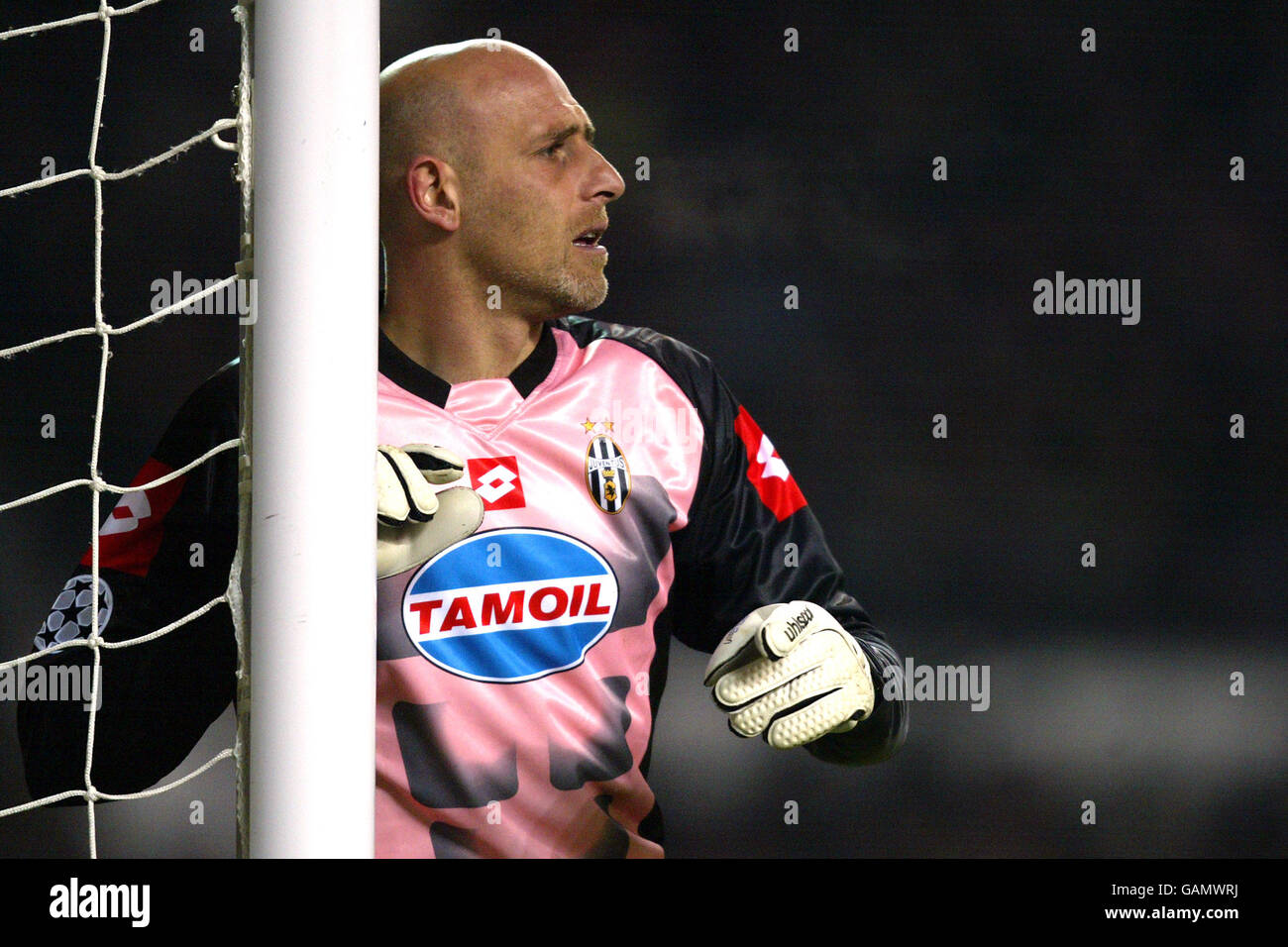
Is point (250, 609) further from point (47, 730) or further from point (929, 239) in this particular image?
point (929, 239)

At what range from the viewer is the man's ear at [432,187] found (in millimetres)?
1584

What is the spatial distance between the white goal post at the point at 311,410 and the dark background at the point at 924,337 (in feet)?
4.35

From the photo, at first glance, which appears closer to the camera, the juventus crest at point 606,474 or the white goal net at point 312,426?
the white goal net at point 312,426

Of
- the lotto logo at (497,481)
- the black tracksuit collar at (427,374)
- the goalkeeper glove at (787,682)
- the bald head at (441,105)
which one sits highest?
the bald head at (441,105)

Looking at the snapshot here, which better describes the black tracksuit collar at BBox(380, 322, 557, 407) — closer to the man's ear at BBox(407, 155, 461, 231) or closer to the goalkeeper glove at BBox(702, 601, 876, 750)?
the man's ear at BBox(407, 155, 461, 231)

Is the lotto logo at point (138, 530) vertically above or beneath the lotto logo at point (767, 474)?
beneath

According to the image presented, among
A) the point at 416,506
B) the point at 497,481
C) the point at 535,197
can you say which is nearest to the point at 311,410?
the point at 416,506

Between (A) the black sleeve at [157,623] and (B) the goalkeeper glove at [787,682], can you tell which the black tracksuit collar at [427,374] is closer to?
(A) the black sleeve at [157,623]

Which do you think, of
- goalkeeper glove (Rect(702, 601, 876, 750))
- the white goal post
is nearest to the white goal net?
the white goal post

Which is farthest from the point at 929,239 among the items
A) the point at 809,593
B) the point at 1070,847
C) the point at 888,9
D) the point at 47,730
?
the point at 47,730

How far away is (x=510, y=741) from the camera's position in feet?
5.08

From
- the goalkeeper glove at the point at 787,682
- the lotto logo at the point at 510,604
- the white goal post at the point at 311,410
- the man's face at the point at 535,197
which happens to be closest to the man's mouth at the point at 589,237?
the man's face at the point at 535,197

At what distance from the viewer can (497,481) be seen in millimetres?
1559

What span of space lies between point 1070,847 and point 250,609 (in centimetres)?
210
